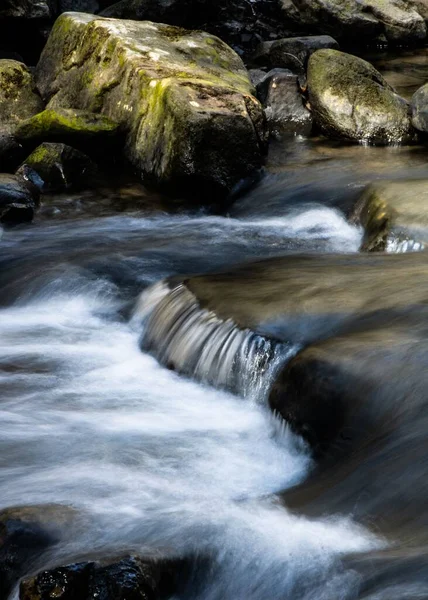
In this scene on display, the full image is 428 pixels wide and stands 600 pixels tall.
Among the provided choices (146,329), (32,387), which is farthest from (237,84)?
(32,387)

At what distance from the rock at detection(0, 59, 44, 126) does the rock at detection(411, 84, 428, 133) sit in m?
4.49

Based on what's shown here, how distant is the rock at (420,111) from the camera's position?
1145cm

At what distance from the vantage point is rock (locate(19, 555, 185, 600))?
3.35m

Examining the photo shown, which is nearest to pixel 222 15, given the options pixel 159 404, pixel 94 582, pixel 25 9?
pixel 25 9

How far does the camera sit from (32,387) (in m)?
5.95

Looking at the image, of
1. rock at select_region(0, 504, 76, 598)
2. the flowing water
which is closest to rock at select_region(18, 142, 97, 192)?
the flowing water

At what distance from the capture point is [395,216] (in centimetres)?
786

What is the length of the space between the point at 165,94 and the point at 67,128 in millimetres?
1282

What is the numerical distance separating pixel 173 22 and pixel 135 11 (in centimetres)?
83

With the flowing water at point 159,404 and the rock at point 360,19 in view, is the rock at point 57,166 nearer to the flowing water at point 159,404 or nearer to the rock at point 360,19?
the flowing water at point 159,404

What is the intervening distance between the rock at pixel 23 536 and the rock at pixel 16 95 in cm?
846

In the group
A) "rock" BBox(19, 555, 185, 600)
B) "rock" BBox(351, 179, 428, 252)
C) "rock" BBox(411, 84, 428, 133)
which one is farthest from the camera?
"rock" BBox(411, 84, 428, 133)

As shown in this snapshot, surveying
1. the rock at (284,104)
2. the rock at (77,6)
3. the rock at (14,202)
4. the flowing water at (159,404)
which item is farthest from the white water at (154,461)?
the rock at (77,6)

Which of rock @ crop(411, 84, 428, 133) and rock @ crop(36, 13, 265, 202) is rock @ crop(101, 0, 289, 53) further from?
rock @ crop(411, 84, 428, 133)
